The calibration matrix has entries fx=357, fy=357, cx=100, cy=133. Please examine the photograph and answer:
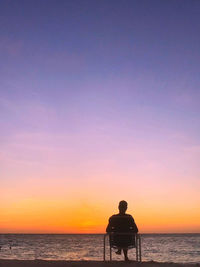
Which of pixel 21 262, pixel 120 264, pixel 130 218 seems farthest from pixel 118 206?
pixel 21 262

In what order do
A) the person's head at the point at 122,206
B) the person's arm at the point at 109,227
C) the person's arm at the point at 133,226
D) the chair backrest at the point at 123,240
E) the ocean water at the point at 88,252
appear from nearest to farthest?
the chair backrest at the point at 123,240 < the person's arm at the point at 133,226 < the person's arm at the point at 109,227 < the person's head at the point at 122,206 < the ocean water at the point at 88,252

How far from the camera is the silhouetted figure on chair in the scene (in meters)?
8.95

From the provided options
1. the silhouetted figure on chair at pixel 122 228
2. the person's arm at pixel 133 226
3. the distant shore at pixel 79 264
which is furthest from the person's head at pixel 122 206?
the distant shore at pixel 79 264

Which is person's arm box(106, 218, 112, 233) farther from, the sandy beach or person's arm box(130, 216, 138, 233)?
the sandy beach

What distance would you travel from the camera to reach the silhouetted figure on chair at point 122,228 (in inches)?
352

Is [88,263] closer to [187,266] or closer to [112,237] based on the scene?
[112,237]

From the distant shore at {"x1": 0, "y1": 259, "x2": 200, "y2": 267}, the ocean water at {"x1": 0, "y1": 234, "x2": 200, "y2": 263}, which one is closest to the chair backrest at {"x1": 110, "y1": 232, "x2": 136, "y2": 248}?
the distant shore at {"x1": 0, "y1": 259, "x2": 200, "y2": 267}

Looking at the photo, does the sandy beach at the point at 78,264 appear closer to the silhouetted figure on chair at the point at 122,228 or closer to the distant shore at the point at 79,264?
the distant shore at the point at 79,264

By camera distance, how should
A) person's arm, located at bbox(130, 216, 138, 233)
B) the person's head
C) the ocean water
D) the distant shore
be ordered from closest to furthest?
the distant shore
person's arm, located at bbox(130, 216, 138, 233)
the person's head
the ocean water

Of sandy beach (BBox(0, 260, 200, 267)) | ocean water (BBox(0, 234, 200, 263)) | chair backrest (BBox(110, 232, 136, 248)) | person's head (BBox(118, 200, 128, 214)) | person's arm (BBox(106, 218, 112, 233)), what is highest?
person's head (BBox(118, 200, 128, 214))

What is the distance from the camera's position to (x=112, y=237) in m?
9.09

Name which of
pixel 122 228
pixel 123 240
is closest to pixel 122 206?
pixel 122 228

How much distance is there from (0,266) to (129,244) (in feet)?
10.6

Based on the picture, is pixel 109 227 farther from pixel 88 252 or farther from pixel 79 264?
pixel 88 252
